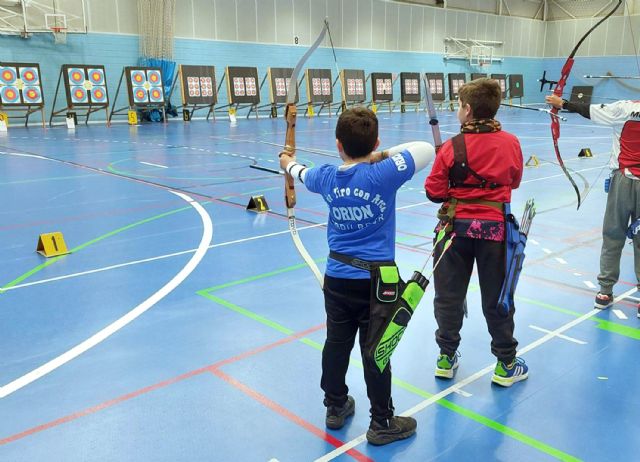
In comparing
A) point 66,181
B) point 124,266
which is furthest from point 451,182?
point 66,181

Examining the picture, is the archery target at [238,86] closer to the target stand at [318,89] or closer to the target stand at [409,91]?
the target stand at [318,89]

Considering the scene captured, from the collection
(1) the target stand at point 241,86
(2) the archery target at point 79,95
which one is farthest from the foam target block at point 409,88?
(2) the archery target at point 79,95

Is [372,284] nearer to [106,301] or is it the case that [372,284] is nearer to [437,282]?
[437,282]

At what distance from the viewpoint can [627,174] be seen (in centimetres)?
339

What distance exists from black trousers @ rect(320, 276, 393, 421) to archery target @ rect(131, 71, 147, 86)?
17.4m

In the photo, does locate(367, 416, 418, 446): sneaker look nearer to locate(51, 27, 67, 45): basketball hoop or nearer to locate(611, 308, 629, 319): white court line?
locate(611, 308, 629, 319): white court line

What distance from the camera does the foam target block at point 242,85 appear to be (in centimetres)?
2009

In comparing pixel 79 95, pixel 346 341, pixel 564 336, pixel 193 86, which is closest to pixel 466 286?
pixel 346 341

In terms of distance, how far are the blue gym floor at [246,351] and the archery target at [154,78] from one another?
12.8m

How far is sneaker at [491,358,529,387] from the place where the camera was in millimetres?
2645

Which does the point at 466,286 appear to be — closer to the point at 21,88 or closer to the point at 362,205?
the point at 362,205

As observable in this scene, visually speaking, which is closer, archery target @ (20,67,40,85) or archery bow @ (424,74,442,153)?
archery bow @ (424,74,442,153)

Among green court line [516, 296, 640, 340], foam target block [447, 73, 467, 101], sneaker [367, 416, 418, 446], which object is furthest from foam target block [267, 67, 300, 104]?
sneaker [367, 416, 418, 446]

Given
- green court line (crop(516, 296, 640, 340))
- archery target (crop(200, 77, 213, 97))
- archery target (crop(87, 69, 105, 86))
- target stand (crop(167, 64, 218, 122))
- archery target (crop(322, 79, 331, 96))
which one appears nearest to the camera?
green court line (crop(516, 296, 640, 340))
